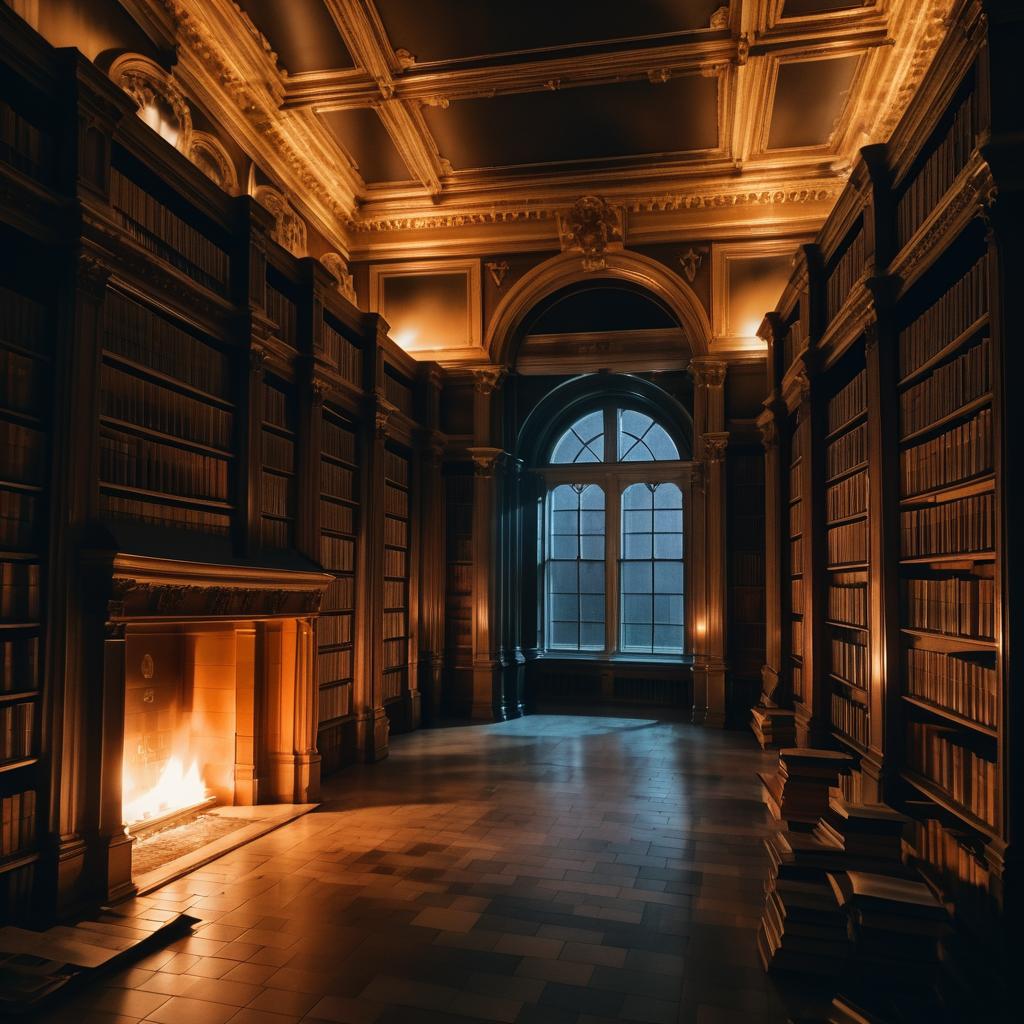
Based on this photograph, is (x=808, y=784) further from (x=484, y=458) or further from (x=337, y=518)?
(x=484, y=458)

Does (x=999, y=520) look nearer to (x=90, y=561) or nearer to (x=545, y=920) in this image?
(x=545, y=920)

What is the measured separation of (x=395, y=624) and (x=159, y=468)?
4.15 meters

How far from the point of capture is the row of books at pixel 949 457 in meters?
3.58

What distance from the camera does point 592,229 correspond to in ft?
31.8

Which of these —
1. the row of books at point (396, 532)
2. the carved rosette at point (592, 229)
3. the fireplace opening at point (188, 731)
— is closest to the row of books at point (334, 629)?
the fireplace opening at point (188, 731)

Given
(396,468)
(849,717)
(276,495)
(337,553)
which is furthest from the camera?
→ (396,468)

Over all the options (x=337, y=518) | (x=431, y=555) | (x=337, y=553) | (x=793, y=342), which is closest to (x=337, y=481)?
(x=337, y=518)

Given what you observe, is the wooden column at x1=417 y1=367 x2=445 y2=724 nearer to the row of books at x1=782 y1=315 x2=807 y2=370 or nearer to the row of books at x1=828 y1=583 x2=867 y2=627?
the row of books at x1=782 y1=315 x2=807 y2=370

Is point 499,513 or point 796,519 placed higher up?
point 499,513

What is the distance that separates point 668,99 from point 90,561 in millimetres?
6812

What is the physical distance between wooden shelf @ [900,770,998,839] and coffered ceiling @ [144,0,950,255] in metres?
5.93

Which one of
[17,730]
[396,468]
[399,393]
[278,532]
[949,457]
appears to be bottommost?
[17,730]

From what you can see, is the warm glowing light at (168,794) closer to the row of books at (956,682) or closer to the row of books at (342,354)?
the row of books at (342,354)

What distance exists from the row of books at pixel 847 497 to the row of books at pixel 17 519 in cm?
470
